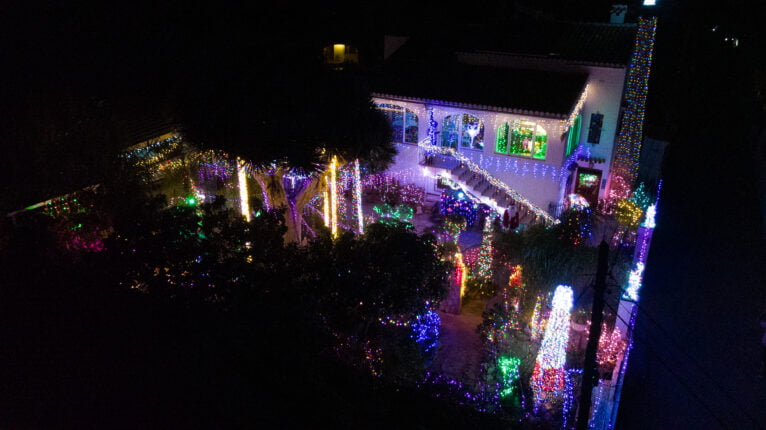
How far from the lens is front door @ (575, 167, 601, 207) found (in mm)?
19172

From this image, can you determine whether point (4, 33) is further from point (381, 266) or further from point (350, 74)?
point (381, 266)

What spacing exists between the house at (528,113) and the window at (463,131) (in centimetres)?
4

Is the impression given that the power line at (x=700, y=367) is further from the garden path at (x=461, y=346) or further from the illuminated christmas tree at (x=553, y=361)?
the garden path at (x=461, y=346)

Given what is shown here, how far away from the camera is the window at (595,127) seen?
18.2 metres

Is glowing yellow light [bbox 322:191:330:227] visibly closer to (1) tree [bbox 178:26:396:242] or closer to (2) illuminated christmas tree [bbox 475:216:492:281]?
(1) tree [bbox 178:26:396:242]

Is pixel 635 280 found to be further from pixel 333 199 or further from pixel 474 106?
pixel 333 199

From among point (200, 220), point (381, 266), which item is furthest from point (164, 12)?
point (381, 266)

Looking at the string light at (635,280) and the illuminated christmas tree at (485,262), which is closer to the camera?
the string light at (635,280)

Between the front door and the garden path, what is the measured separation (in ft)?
28.2

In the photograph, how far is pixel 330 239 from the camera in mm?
9398

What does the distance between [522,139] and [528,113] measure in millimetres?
1746

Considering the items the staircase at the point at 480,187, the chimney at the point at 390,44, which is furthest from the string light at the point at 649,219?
the chimney at the point at 390,44

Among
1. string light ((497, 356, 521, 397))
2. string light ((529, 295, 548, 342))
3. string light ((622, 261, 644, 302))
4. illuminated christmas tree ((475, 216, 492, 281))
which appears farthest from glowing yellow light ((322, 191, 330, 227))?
string light ((622, 261, 644, 302))

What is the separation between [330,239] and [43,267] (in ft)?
16.7
